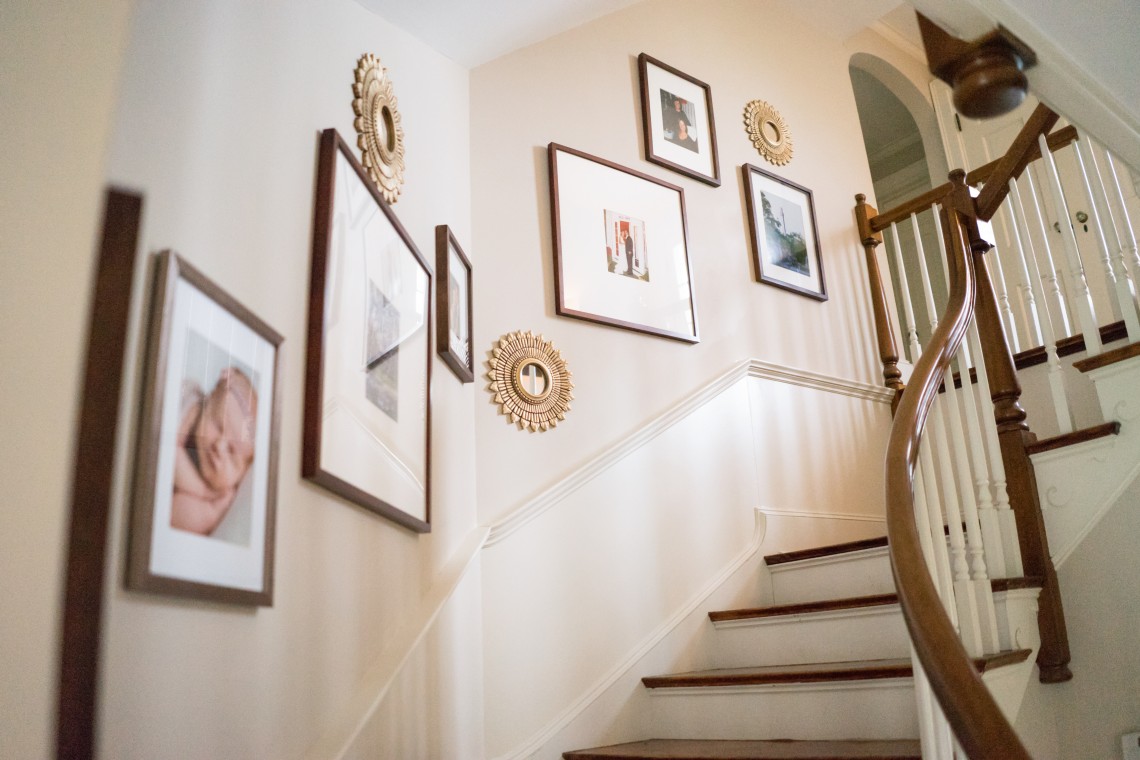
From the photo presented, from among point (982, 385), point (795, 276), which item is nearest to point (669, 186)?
point (795, 276)

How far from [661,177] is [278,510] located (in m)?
2.53

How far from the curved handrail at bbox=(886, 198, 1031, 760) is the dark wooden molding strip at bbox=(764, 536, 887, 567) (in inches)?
32.6

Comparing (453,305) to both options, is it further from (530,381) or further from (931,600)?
(931,600)

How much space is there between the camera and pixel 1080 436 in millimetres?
2504

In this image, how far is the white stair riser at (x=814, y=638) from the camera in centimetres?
252

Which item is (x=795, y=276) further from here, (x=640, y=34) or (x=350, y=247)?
(x=350, y=247)

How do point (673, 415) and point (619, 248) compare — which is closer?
point (673, 415)

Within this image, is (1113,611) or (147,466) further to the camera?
(1113,611)

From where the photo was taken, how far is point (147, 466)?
3.49ft

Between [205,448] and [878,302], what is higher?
[878,302]

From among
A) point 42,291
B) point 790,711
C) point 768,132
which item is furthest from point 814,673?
point 768,132

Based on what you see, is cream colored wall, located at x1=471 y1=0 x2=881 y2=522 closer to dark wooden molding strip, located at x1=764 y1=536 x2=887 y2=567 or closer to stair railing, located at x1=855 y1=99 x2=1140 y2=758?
dark wooden molding strip, located at x1=764 y1=536 x2=887 y2=567

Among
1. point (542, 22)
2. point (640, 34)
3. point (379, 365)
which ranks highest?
point (640, 34)

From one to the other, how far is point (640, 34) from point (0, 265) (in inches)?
126
